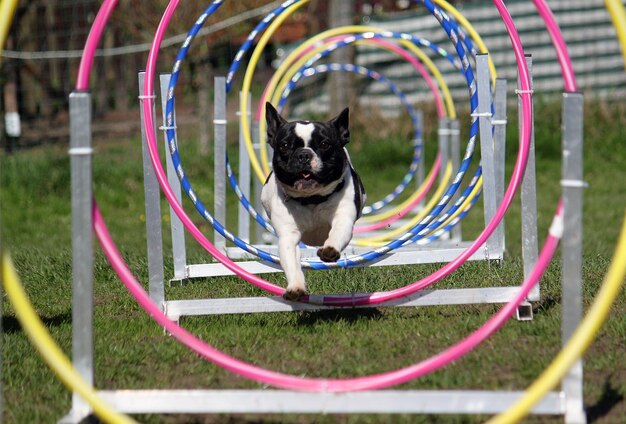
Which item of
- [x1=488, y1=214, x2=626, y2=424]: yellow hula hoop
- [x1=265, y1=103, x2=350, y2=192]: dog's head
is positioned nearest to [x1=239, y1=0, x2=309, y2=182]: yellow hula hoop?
[x1=265, y1=103, x2=350, y2=192]: dog's head

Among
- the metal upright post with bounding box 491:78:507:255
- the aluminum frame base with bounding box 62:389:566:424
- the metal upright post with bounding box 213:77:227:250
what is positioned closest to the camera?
the aluminum frame base with bounding box 62:389:566:424

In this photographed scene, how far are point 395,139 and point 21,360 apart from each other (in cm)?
1048

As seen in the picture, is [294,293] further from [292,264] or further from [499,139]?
[499,139]

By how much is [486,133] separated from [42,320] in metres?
3.26

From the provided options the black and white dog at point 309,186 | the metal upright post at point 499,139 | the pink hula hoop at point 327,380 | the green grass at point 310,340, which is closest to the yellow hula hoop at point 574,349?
the pink hula hoop at point 327,380

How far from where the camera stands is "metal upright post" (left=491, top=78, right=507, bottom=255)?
6.56 meters

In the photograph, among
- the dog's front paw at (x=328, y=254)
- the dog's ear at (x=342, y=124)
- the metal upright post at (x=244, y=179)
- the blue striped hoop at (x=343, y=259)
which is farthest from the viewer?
the metal upright post at (x=244, y=179)

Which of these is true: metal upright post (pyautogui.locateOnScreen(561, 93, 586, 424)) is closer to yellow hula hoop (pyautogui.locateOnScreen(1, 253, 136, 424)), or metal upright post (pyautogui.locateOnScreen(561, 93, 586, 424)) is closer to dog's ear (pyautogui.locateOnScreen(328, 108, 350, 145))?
yellow hula hoop (pyautogui.locateOnScreen(1, 253, 136, 424))

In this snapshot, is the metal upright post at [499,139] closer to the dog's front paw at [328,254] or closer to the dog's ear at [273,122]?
the dog's ear at [273,122]

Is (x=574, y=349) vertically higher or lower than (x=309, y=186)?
lower

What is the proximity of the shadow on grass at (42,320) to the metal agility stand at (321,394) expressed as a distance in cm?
200

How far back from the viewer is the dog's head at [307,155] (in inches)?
215

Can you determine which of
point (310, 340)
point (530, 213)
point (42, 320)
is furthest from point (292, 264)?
point (42, 320)

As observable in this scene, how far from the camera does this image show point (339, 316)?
18.8ft
